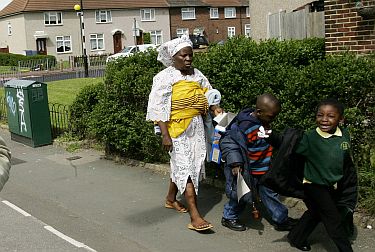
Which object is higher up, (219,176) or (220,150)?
(220,150)

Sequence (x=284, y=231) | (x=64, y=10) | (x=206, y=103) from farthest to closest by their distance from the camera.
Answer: (x=64, y=10), (x=206, y=103), (x=284, y=231)

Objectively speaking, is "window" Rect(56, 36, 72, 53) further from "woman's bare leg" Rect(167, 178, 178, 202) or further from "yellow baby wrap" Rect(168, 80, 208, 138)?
"yellow baby wrap" Rect(168, 80, 208, 138)

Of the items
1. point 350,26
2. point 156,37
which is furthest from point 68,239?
point 156,37

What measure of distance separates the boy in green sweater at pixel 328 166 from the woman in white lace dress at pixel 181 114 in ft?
4.16

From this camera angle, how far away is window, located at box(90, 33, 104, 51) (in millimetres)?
50844

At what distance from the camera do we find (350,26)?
6.73 m

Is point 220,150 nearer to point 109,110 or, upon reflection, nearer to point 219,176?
point 219,176

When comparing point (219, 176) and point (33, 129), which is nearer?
point (219, 176)

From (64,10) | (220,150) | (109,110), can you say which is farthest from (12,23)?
(220,150)

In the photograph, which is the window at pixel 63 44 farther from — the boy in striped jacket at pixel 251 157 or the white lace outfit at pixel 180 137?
the boy in striped jacket at pixel 251 157

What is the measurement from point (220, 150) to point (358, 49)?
2.83 meters

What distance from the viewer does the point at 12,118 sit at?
10453 millimetres

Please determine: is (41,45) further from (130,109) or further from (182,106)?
(182,106)

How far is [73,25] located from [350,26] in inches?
1817
